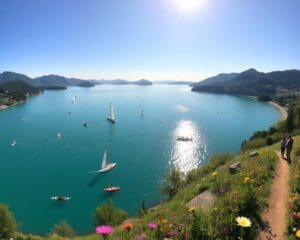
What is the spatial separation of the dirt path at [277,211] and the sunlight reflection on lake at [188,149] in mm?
58512

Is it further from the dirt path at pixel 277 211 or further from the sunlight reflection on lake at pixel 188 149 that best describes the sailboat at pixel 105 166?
the dirt path at pixel 277 211

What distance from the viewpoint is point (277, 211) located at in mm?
11570

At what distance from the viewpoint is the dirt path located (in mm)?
9414

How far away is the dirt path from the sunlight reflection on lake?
58512mm

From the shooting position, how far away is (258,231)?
9547 millimetres

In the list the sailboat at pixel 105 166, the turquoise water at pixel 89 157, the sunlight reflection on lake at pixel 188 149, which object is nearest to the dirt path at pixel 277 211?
the turquoise water at pixel 89 157

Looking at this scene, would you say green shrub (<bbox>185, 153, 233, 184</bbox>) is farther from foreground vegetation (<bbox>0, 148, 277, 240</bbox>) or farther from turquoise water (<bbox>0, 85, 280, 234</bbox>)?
foreground vegetation (<bbox>0, 148, 277, 240</bbox>)

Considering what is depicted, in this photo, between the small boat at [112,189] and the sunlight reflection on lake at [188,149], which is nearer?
the small boat at [112,189]

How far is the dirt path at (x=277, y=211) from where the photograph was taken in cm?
941

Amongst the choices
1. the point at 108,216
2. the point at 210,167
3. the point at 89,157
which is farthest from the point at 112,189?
the point at 210,167

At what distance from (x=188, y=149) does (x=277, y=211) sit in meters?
79.8

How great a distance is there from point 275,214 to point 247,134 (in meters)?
109

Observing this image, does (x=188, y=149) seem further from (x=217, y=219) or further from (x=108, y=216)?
(x=217, y=219)

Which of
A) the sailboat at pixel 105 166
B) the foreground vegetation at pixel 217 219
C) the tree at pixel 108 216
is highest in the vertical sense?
the foreground vegetation at pixel 217 219
